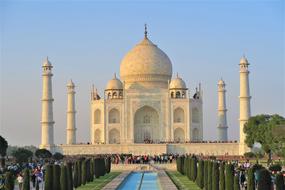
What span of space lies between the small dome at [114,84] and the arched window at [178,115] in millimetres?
4344

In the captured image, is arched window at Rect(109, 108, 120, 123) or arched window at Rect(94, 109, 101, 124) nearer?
arched window at Rect(109, 108, 120, 123)

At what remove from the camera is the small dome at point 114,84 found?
47.9 metres

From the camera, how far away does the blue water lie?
73.1ft

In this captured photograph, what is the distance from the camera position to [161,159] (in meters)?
36.7

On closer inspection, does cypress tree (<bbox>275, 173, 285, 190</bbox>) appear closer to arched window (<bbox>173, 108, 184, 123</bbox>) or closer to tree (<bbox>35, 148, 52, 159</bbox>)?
tree (<bbox>35, 148, 52, 159</bbox>)

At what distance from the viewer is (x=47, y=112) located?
43281 mm

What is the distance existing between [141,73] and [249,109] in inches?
356

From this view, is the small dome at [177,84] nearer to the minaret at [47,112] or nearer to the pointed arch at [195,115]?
the pointed arch at [195,115]

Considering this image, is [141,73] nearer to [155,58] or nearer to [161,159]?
[155,58]

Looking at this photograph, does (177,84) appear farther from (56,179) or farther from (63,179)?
(56,179)

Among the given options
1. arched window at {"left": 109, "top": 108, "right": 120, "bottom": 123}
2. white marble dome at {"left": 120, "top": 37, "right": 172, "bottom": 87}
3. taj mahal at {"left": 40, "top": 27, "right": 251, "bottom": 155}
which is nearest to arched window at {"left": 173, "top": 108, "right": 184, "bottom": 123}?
taj mahal at {"left": 40, "top": 27, "right": 251, "bottom": 155}

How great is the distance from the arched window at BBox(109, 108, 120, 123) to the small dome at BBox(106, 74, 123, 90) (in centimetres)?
196

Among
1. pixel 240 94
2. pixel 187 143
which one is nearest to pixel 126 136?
pixel 187 143

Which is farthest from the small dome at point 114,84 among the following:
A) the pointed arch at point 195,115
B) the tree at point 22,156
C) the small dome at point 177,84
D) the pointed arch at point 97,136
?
the tree at point 22,156
